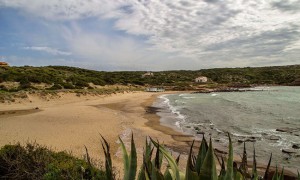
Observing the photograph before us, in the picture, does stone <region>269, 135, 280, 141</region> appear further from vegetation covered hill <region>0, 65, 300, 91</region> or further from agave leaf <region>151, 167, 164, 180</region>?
vegetation covered hill <region>0, 65, 300, 91</region>

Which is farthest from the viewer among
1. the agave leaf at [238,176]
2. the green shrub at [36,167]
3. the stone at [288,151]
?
the stone at [288,151]

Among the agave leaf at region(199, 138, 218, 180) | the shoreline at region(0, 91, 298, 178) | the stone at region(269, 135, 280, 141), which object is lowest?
the stone at region(269, 135, 280, 141)

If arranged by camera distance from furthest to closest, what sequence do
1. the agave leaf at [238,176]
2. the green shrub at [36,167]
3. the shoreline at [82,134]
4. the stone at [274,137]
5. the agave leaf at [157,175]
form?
1. the stone at [274,137]
2. the shoreline at [82,134]
3. the green shrub at [36,167]
4. the agave leaf at [238,176]
5. the agave leaf at [157,175]

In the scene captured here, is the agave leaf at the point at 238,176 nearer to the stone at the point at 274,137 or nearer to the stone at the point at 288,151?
the stone at the point at 288,151

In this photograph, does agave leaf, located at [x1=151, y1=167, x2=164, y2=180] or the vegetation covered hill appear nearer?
agave leaf, located at [x1=151, y1=167, x2=164, y2=180]

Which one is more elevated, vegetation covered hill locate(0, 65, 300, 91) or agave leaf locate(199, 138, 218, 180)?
agave leaf locate(199, 138, 218, 180)

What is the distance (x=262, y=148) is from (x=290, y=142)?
2288mm

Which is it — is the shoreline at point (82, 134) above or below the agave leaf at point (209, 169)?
below

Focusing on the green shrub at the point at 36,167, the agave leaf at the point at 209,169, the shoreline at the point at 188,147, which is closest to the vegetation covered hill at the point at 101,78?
the shoreline at the point at 188,147

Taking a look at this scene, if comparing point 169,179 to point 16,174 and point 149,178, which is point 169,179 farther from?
point 16,174

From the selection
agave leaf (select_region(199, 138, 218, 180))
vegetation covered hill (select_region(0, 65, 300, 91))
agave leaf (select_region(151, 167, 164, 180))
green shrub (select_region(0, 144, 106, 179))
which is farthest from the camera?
vegetation covered hill (select_region(0, 65, 300, 91))

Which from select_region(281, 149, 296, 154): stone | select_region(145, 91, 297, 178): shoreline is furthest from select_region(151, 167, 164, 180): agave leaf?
select_region(281, 149, 296, 154): stone

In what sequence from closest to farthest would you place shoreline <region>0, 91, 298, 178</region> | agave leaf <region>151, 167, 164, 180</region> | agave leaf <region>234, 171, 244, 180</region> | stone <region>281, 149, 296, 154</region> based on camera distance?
agave leaf <region>151, 167, 164, 180</region>, agave leaf <region>234, 171, 244, 180</region>, shoreline <region>0, 91, 298, 178</region>, stone <region>281, 149, 296, 154</region>

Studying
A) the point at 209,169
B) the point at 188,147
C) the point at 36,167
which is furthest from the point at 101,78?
the point at 209,169
